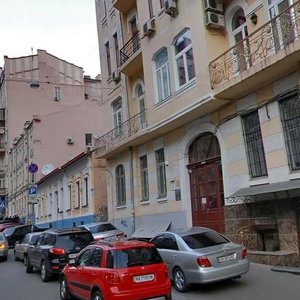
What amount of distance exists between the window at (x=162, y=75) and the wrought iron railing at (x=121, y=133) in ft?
6.99

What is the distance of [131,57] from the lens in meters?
21.9

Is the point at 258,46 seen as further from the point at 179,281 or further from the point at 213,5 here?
the point at 179,281

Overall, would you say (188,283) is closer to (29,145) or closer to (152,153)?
(152,153)

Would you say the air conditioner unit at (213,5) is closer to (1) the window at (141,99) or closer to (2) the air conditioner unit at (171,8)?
(2) the air conditioner unit at (171,8)

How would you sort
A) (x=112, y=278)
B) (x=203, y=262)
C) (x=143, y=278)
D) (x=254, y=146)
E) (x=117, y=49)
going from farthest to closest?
(x=117, y=49), (x=254, y=146), (x=203, y=262), (x=143, y=278), (x=112, y=278)

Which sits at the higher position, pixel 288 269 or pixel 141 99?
pixel 141 99

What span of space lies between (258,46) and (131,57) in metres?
9.28

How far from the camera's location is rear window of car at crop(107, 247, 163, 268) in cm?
841

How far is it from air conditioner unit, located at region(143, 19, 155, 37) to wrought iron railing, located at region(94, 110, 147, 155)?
3682mm

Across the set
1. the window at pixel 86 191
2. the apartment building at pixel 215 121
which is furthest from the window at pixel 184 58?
the window at pixel 86 191

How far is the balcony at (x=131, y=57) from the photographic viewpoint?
2159cm

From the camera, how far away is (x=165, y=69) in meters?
18.9

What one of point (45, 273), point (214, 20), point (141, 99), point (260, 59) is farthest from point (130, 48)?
point (45, 273)

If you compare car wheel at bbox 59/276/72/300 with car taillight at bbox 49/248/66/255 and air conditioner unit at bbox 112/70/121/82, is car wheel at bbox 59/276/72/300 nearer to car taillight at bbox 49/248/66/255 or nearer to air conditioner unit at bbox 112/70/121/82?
car taillight at bbox 49/248/66/255
